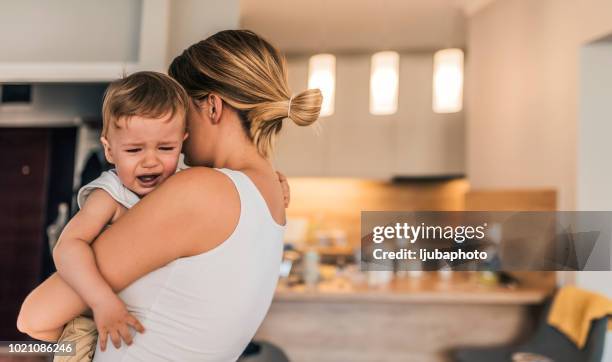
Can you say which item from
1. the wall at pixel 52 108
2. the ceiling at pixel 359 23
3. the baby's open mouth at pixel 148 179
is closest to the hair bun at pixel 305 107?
the baby's open mouth at pixel 148 179

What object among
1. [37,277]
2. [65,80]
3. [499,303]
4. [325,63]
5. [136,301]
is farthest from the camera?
[37,277]

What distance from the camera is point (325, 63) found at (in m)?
2.87

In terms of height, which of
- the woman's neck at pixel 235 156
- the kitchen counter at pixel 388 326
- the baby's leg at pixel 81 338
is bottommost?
the kitchen counter at pixel 388 326

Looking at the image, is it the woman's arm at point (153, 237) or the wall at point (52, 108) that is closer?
the woman's arm at point (153, 237)

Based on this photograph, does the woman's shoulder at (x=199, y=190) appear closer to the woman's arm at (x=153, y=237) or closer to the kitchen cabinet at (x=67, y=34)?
the woman's arm at (x=153, y=237)

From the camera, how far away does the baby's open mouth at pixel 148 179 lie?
74 cm

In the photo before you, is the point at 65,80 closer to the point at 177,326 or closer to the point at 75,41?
the point at 75,41

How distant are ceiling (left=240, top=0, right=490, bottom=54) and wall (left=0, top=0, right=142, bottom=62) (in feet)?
6.19

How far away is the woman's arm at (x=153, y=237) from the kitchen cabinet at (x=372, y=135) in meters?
3.46

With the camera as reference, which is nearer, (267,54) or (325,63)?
(267,54)

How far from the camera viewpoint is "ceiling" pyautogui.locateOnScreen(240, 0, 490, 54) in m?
3.62

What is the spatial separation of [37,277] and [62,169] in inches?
37.8

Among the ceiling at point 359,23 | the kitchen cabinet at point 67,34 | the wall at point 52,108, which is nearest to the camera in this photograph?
the kitchen cabinet at point 67,34

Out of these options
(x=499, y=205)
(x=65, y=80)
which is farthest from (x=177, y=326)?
(x=499, y=205)
